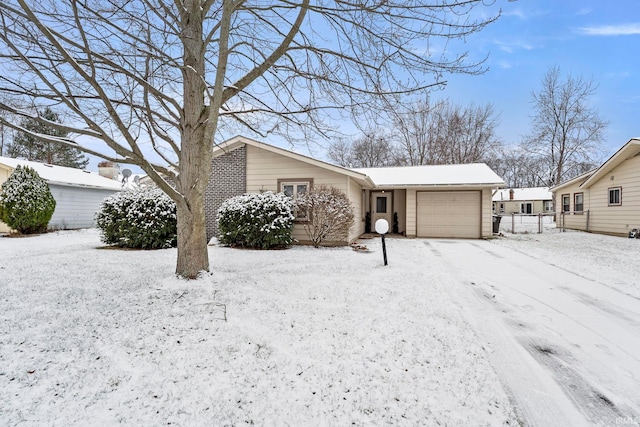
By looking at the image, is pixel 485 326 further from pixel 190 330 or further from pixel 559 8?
pixel 559 8

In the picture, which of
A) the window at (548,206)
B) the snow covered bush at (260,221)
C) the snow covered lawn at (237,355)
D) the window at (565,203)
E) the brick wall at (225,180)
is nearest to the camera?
the snow covered lawn at (237,355)

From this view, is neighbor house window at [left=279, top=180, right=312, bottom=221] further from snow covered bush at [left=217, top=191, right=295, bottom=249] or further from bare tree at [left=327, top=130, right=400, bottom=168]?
bare tree at [left=327, top=130, right=400, bottom=168]

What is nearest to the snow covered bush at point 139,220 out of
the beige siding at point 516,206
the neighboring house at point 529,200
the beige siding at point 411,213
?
the beige siding at point 411,213

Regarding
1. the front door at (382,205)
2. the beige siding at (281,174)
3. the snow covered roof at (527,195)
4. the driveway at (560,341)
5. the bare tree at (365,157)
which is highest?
the bare tree at (365,157)

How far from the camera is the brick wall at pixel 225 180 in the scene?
11.0 metres

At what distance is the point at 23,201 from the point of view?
12.1 m

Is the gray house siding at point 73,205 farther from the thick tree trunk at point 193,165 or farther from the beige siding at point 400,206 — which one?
the beige siding at point 400,206

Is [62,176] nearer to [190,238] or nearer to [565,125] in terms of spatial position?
[190,238]

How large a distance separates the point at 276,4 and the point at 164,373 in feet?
17.3

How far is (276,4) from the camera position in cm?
487

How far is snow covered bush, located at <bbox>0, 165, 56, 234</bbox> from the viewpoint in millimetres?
12047

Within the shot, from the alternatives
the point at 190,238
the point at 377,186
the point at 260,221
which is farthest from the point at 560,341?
the point at 377,186

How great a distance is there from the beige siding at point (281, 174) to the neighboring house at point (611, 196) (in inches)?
454

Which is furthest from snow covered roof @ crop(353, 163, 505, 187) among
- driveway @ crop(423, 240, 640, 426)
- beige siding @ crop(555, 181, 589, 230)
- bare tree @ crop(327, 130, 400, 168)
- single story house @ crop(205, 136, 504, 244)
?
bare tree @ crop(327, 130, 400, 168)
